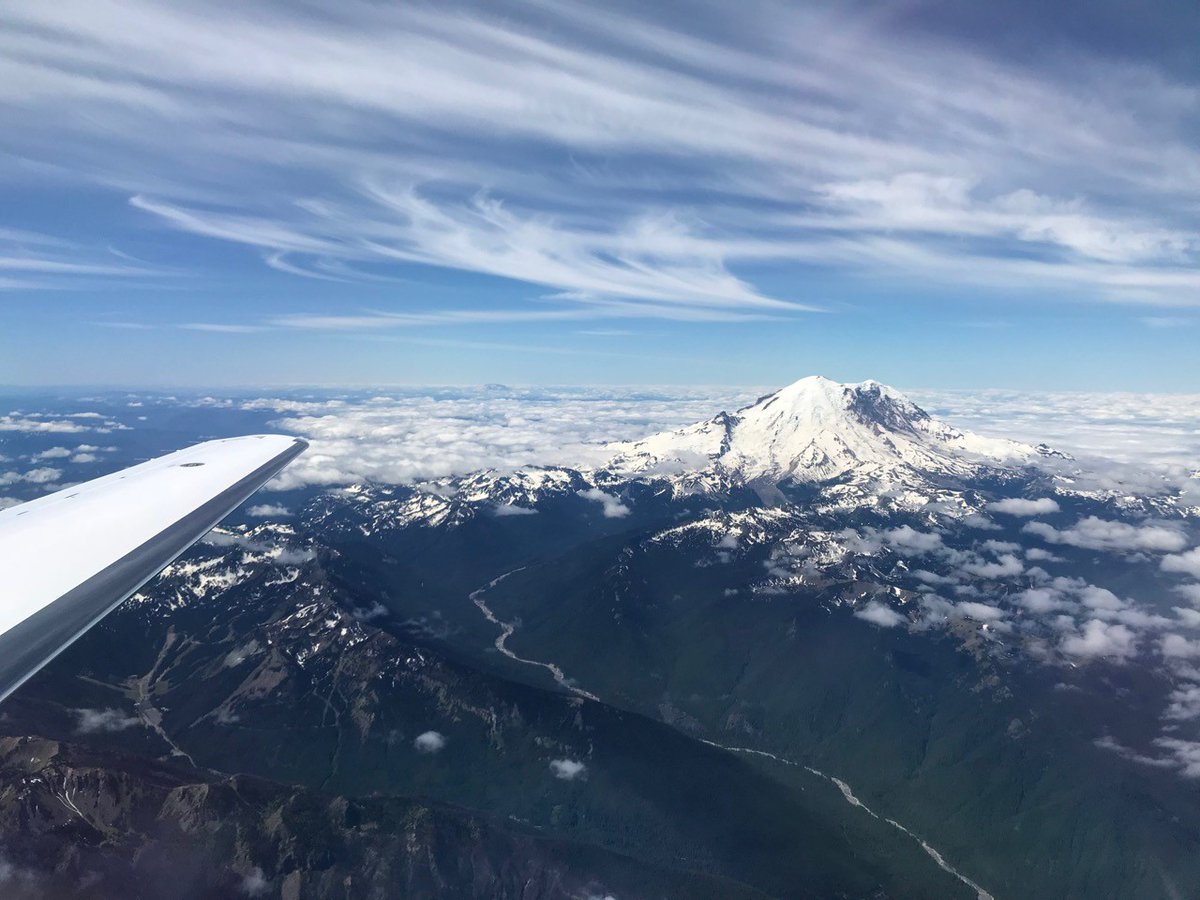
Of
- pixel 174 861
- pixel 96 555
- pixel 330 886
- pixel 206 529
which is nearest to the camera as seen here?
pixel 96 555

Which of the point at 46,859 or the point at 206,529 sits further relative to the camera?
the point at 46,859

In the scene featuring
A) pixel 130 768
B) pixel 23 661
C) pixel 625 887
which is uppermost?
pixel 23 661

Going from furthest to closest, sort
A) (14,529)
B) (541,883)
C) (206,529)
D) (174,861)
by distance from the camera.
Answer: (541,883), (174,861), (206,529), (14,529)

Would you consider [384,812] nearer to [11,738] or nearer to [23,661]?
[11,738]

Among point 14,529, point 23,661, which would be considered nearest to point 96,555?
point 14,529

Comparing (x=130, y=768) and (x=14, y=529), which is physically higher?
(x=14, y=529)

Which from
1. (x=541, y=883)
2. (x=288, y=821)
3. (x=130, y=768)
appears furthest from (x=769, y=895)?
(x=130, y=768)

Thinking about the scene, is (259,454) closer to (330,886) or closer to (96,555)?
(96,555)
